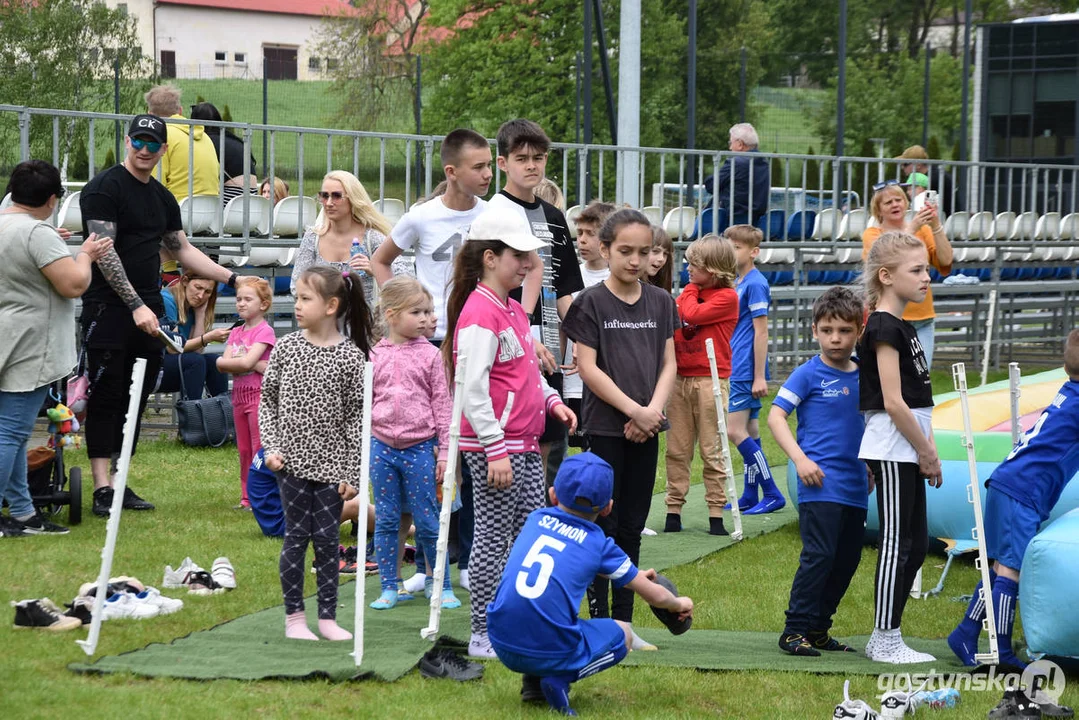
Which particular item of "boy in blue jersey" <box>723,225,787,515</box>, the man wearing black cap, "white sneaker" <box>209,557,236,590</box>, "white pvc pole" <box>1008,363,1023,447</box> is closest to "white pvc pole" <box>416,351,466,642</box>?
"white sneaker" <box>209,557,236,590</box>

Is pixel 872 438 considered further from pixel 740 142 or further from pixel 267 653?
pixel 740 142

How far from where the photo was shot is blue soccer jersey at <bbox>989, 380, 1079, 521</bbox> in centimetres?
558

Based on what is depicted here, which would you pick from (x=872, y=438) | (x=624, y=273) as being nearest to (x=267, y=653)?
(x=624, y=273)

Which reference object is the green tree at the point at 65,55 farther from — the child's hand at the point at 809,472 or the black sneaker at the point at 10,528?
the child's hand at the point at 809,472

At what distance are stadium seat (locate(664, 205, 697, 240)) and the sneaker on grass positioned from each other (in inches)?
375

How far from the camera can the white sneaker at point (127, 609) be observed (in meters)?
5.96

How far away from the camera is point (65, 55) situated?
31219mm

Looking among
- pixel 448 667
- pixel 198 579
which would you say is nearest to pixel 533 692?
pixel 448 667

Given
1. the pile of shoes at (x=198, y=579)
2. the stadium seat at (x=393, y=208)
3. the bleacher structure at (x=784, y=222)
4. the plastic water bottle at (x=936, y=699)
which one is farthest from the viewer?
the stadium seat at (x=393, y=208)

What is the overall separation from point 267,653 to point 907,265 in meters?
2.84

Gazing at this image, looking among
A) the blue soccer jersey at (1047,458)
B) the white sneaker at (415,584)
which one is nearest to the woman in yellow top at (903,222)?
the blue soccer jersey at (1047,458)

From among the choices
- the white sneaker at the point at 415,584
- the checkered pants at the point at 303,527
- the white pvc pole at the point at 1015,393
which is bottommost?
the white sneaker at the point at 415,584

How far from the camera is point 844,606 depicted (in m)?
6.76

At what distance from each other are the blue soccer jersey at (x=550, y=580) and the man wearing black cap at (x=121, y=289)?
146 inches
